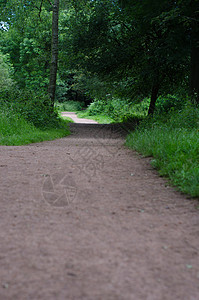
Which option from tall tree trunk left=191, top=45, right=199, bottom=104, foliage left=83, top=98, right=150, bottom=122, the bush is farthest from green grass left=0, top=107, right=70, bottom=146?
foliage left=83, top=98, right=150, bottom=122

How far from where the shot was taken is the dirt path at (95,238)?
1.70 m

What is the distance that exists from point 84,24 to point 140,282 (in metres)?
13.8

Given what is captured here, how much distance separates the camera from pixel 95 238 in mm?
2270

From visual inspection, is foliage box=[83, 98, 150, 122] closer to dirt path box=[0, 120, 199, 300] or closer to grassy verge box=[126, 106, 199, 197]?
grassy verge box=[126, 106, 199, 197]

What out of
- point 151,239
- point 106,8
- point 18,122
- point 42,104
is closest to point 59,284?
point 151,239

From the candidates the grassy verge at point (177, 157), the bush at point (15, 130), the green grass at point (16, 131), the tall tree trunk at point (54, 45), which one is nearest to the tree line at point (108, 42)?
the tall tree trunk at point (54, 45)

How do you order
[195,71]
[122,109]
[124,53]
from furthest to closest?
[122,109], [124,53], [195,71]

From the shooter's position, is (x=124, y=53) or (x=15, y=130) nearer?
(x=15, y=130)

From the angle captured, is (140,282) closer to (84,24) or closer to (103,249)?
(103,249)

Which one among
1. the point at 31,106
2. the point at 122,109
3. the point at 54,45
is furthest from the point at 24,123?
the point at 122,109

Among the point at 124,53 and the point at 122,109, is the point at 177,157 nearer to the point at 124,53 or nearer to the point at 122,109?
the point at 124,53

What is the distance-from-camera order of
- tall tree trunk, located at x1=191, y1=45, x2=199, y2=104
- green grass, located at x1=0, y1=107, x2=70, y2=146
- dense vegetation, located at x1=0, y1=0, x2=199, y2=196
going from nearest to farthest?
green grass, located at x1=0, y1=107, x2=70, y2=146 → dense vegetation, located at x1=0, y1=0, x2=199, y2=196 → tall tree trunk, located at x1=191, y1=45, x2=199, y2=104

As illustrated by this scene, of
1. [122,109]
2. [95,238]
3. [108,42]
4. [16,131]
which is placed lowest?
[95,238]

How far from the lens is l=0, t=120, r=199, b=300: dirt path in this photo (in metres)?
1.70
